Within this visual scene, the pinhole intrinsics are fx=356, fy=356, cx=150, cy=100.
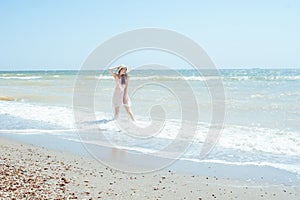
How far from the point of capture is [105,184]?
4812 mm

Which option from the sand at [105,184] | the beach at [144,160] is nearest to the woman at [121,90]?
the beach at [144,160]

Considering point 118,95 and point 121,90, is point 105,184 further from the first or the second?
point 121,90

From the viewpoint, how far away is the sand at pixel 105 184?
4.34 metres

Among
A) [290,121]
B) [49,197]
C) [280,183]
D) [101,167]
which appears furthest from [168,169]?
[290,121]

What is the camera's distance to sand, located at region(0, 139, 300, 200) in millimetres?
4336

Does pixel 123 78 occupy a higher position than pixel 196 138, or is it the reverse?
pixel 123 78

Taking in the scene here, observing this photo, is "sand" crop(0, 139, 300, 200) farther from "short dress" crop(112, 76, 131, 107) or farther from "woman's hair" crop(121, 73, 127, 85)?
"woman's hair" crop(121, 73, 127, 85)

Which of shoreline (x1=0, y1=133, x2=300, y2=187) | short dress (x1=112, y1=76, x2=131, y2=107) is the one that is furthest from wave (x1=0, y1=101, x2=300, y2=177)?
short dress (x1=112, y1=76, x2=131, y2=107)

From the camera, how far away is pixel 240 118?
37.1ft

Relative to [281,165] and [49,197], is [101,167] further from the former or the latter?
[281,165]

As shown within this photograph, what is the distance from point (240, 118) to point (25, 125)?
254 inches

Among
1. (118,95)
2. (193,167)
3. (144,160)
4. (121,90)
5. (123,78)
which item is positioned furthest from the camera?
(123,78)

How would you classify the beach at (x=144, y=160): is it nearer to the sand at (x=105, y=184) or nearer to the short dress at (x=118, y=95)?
the sand at (x=105, y=184)

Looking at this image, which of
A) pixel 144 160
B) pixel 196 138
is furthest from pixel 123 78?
pixel 144 160
